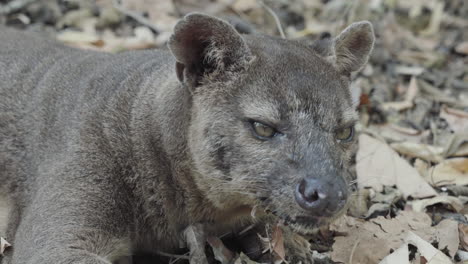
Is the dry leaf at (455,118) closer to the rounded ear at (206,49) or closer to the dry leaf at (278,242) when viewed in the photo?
the dry leaf at (278,242)

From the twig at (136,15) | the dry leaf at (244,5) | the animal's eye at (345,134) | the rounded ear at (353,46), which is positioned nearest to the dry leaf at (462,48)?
the dry leaf at (244,5)

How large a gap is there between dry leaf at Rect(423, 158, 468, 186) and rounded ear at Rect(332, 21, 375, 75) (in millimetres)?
1615

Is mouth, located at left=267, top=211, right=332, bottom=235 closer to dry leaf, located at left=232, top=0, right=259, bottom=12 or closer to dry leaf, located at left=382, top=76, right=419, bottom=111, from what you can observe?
dry leaf, located at left=382, top=76, right=419, bottom=111

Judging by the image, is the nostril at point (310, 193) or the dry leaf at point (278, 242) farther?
the dry leaf at point (278, 242)

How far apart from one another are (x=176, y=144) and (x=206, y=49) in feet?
2.40

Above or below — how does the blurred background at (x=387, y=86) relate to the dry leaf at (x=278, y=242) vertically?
below

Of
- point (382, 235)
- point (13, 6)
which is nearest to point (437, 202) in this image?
point (382, 235)

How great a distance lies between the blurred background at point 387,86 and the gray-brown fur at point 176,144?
3.37 feet

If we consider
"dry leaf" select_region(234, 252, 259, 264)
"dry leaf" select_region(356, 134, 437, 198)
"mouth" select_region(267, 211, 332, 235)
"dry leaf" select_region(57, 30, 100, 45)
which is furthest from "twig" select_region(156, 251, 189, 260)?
"dry leaf" select_region(57, 30, 100, 45)

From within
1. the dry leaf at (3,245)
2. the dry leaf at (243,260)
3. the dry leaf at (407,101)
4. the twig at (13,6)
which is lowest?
the twig at (13,6)

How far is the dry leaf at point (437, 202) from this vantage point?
18.5ft

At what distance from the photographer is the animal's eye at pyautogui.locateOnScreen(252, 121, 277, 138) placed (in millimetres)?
4305

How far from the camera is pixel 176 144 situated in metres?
4.76

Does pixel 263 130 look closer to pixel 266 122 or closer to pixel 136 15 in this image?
pixel 266 122
